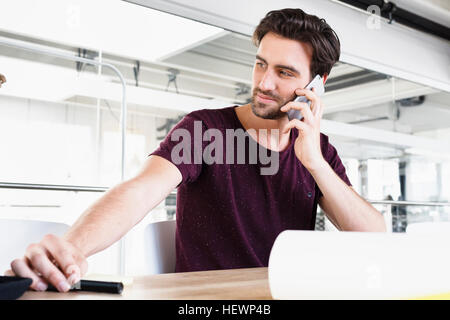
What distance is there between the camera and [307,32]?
1.64m

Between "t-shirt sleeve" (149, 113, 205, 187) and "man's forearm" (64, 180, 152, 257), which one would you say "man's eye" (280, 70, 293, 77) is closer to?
"t-shirt sleeve" (149, 113, 205, 187)

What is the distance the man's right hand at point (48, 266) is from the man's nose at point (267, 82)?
0.99m

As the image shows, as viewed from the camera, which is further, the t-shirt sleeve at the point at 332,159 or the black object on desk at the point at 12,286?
the t-shirt sleeve at the point at 332,159

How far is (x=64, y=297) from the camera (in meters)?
0.63

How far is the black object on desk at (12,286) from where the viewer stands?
0.56m

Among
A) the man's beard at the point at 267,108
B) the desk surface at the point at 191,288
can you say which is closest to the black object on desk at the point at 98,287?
the desk surface at the point at 191,288

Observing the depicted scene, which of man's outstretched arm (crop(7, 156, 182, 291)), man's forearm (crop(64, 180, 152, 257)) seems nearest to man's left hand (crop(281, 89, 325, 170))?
man's outstretched arm (crop(7, 156, 182, 291))

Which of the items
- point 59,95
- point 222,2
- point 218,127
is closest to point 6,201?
point 59,95

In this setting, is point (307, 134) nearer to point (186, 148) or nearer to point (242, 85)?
point (186, 148)

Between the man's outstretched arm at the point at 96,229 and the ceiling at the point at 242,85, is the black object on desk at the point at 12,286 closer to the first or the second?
the man's outstretched arm at the point at 96,229

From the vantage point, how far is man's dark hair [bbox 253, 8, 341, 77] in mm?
1611

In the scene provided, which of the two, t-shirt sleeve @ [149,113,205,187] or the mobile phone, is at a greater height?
the mobile phone

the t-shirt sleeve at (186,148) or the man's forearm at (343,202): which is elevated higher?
the t-shirt sleeve at (186,148)

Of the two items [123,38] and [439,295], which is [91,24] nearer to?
[123,38]
